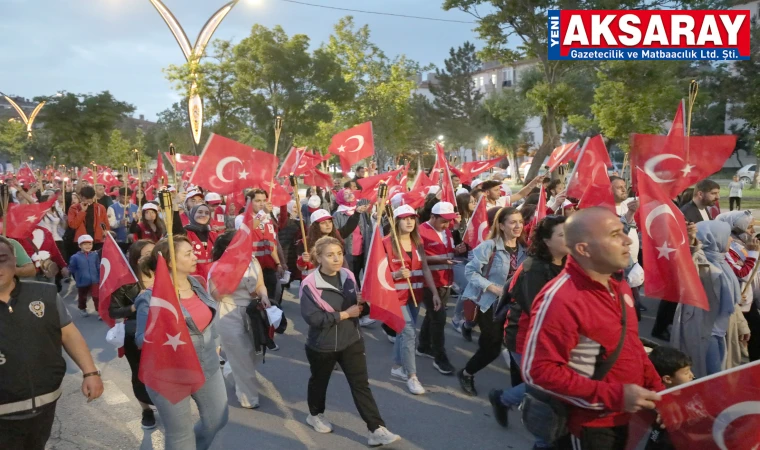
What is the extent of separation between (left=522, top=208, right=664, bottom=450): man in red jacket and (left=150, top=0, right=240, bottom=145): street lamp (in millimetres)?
23208

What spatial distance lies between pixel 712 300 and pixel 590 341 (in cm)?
297

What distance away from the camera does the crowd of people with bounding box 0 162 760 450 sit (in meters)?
2.43

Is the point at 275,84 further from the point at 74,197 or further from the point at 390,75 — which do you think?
the point at 74,197

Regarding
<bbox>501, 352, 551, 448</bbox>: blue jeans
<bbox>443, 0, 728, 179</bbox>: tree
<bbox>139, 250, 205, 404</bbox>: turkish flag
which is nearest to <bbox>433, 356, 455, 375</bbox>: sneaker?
<bbox>501, 352, 551, 448</bbox>: blue jeans

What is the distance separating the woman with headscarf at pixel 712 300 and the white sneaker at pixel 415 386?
2351 mm

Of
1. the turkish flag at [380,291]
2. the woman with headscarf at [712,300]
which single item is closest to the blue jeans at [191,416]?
the turkish flag at [380,291]

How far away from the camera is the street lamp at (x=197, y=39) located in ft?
75.8

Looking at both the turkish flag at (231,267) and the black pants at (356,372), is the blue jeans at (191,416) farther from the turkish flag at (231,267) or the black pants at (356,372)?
the turkish flag at (231,267)

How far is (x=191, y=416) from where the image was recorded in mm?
3430

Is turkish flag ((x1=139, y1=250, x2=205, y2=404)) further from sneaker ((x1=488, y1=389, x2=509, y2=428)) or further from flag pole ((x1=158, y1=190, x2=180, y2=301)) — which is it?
sneaker ((x1=488, y1=389, x2=509, y2=428))

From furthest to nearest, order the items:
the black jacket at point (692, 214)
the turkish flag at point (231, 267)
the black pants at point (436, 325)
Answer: the black jacket at point (692, 214) → the black pants at point (436, 325) → the turkish flag at point (231, 267)

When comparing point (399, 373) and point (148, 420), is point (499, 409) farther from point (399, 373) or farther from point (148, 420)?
point (148, 420)

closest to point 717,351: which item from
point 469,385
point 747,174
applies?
point 469,385

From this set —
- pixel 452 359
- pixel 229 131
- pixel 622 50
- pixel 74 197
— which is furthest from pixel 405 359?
pixel 229 131
